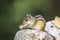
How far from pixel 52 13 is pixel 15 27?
30cm

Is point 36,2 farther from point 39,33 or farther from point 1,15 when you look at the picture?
point 39,33

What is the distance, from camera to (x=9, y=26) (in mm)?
1275

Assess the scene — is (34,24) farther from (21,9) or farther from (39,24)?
(21,9)

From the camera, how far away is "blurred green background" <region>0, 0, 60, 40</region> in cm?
129

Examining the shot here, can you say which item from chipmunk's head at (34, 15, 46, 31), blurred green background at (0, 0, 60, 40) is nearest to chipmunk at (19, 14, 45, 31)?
chipmunk's head at (34, 15, 46, 31)

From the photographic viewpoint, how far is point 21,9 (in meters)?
1.29

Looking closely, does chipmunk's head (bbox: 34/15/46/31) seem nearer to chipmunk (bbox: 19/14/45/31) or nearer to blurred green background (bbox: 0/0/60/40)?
chipmunk (bbox: 19/14/45/31)

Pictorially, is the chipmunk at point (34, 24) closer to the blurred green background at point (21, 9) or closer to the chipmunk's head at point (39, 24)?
the chipmunk's head at point (39, 24)

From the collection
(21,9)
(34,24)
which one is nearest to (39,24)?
(34,24)

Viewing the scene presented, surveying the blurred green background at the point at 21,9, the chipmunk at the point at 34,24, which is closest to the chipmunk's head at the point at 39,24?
the chipmunk at the point at 34,24

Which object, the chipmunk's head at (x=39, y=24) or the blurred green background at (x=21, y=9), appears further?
the blurred green background at (x=21, y=9)

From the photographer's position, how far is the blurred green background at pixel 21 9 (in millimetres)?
1286

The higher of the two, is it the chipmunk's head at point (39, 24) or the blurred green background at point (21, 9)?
the blurred green background at point (21, 9)

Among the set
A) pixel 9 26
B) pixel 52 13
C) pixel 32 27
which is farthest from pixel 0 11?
pixel 32 27
